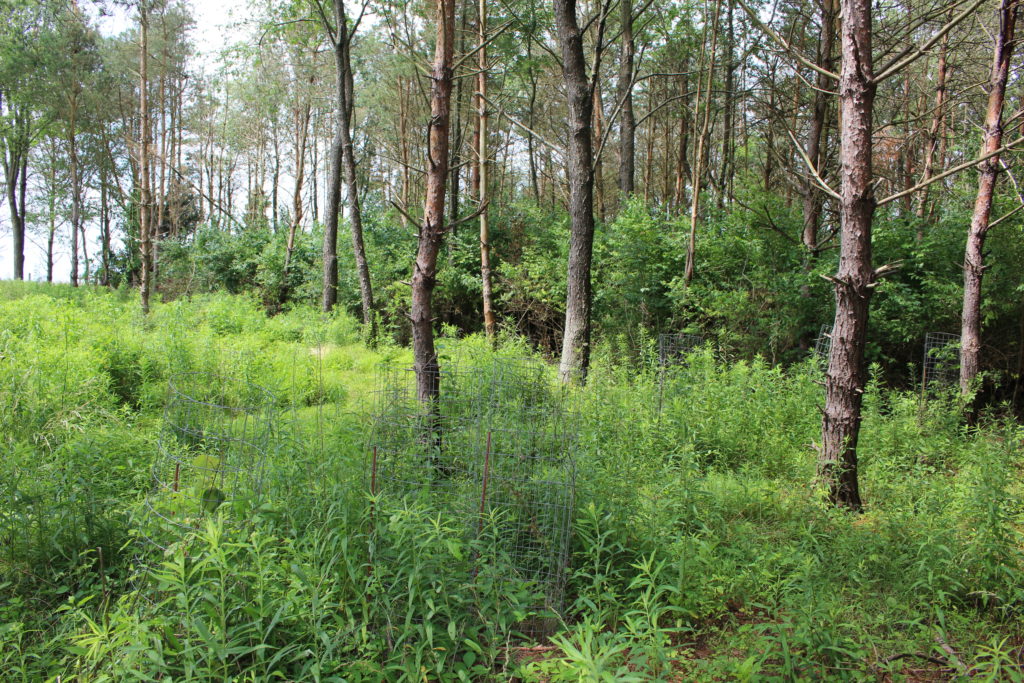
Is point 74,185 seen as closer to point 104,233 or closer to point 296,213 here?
point 104,233

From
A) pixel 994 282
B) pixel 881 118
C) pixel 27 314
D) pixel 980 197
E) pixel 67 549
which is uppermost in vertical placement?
pixel 881 118

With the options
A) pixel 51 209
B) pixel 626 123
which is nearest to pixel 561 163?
pixel 626 123

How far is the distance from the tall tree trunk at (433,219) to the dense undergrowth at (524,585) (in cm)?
65

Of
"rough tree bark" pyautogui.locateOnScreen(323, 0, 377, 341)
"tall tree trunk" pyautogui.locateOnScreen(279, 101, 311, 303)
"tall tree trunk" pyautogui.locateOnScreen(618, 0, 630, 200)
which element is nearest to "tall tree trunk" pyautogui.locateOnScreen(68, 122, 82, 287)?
"tall tree trunk" pyautogui.locateOnScreen(279, 101, 311, 303)

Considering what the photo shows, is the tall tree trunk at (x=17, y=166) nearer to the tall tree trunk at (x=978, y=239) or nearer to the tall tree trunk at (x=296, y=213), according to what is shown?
the tall tree trunk at (x=296, y=213)

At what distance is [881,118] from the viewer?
17.1 meters

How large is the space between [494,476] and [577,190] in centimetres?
532

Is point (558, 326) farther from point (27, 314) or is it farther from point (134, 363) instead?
point (27, 314)

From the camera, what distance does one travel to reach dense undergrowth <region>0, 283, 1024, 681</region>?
241cm

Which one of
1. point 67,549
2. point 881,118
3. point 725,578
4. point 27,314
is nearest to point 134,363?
point 27,314

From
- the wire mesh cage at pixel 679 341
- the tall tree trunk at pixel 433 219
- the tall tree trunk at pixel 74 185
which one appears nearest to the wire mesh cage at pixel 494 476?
the tall tree trunk at pixel 433 219

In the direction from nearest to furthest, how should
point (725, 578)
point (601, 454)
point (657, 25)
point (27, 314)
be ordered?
1. point (725, 578)
2. point (601, 454)
3. point (27, 314)
4. point (657, 25)

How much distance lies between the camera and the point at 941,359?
Result: 828cm

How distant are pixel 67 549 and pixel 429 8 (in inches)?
531
